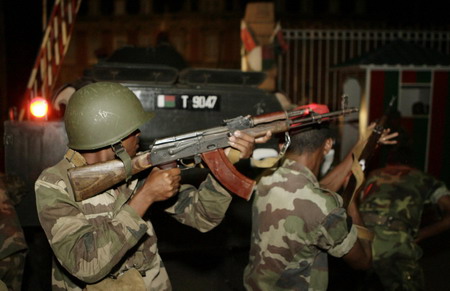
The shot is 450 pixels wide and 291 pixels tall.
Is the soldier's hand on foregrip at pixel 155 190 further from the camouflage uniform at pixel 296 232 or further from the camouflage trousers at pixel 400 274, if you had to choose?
the camouflage trousers at pixel 400 274

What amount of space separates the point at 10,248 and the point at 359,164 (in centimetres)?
241

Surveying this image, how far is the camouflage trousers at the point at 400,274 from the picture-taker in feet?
10.5

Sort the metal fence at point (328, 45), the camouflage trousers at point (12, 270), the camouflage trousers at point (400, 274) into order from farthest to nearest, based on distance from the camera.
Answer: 1. the metal fence at point (328, 45)
2. the camouflage trousers at point (400, 274)
3. the camouflage trousers at point (12, 270)

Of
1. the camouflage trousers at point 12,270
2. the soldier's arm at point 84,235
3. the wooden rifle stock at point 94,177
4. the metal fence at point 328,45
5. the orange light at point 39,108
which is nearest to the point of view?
the soldier's arm at point 84,235

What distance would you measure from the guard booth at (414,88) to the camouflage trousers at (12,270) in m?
6.30

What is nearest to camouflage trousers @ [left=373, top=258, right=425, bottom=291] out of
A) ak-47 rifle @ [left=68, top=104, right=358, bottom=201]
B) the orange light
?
ak-47 rifle @ [left=68, top=104, right=358, bottom=201]

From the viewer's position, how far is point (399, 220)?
3.31 m

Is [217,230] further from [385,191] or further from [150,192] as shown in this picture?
[150,192]

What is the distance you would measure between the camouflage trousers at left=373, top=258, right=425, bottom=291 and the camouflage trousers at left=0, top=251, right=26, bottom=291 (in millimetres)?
2586

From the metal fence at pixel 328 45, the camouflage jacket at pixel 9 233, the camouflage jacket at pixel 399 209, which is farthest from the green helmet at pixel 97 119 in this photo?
the metal fence at pixel 328 45

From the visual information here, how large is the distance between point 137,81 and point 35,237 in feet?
5.51

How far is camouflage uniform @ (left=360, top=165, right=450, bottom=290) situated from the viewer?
324cm

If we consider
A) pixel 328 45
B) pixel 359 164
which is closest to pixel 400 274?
pixel 359 164

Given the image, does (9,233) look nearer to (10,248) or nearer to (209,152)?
(10,248)
